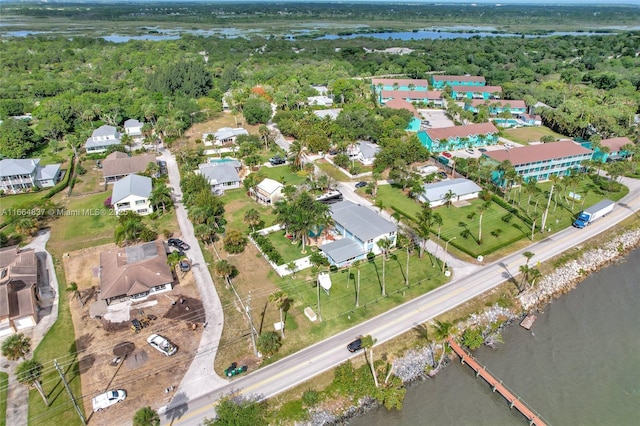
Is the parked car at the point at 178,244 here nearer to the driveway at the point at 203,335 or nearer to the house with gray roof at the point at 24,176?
the driveway at the point at 203,335

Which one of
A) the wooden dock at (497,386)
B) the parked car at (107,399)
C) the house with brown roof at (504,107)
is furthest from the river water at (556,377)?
the house with brown roof at (504,107)

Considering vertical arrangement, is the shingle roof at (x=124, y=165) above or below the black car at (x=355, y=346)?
above

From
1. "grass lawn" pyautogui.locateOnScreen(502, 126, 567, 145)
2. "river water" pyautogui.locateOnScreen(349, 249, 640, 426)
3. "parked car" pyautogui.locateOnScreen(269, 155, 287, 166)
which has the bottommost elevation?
"river water" pyautogui.locateOnScreen(349, 249, 640, 426)

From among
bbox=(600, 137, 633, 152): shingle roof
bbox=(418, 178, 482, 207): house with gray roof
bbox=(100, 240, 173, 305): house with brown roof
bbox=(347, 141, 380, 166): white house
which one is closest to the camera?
bbox=(100, 240, 173, 305): house with brown roof

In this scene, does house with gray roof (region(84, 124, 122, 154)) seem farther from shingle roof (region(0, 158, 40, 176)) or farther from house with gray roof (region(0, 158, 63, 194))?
shingle roof (region(0, 158, 40, 176))

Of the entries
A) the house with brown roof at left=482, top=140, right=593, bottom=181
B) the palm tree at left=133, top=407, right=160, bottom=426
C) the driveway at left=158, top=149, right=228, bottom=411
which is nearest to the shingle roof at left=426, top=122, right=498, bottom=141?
the house with brown roof at left=482, top=140, right=593, bottom=181

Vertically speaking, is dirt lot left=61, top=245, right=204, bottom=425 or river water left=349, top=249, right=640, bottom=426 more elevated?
dirt lot left=61, top=245, right=204, bottom=425

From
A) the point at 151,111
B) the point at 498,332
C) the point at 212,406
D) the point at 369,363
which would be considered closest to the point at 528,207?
the point at 498,332
